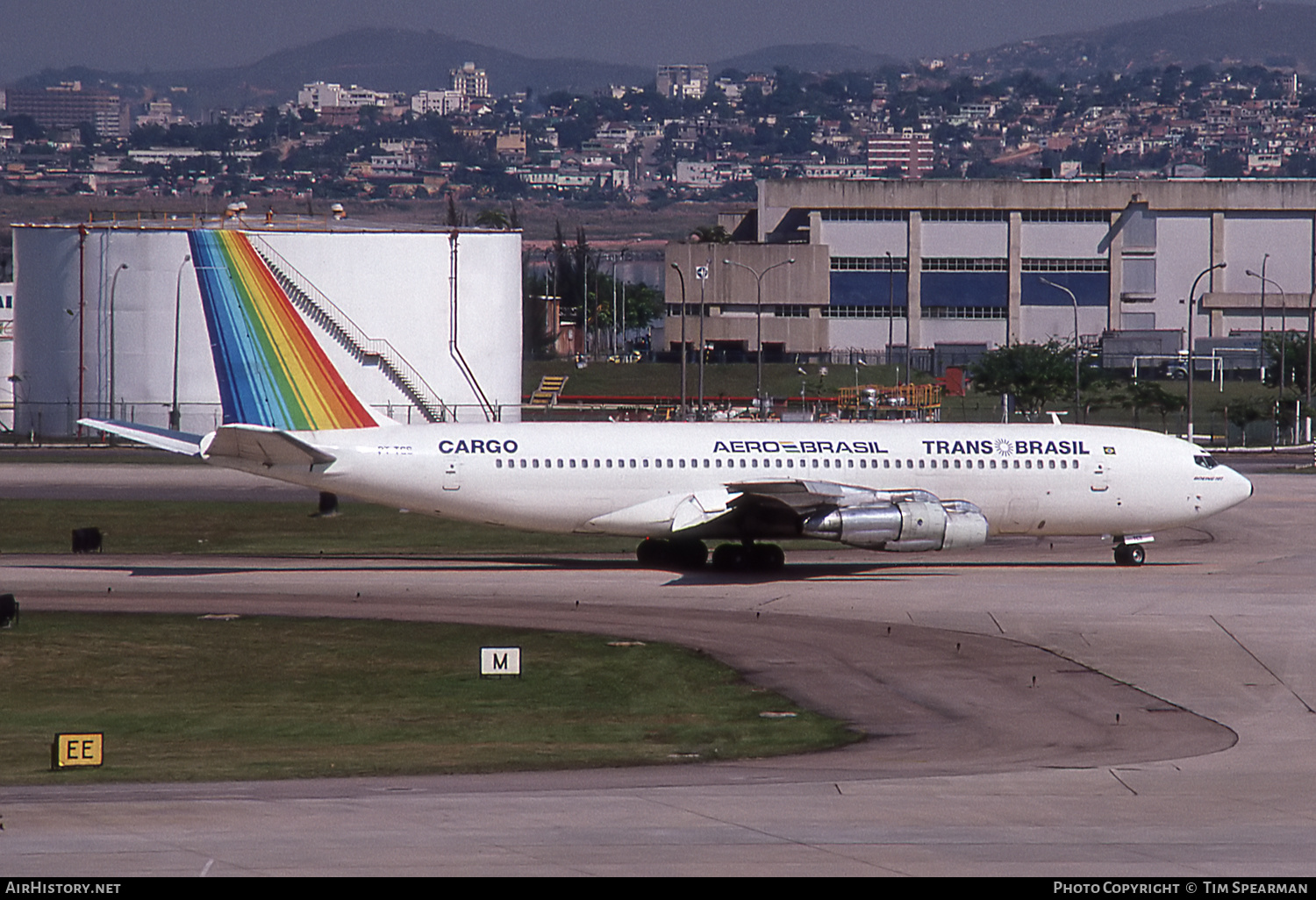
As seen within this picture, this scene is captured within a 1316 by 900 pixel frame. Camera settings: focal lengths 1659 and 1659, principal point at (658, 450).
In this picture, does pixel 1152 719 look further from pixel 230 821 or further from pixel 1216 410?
pixel 1216 410

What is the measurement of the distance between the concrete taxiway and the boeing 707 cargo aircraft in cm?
168

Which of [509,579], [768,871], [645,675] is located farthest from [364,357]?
[768,871]

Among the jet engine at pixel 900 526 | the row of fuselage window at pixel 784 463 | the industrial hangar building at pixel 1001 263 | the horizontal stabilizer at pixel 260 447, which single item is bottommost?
the jet engine at pixel 900 526

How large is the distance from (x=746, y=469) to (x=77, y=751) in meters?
26.0

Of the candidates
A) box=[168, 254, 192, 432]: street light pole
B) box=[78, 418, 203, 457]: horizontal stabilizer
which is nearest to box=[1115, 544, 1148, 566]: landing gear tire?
box=[78, 418, 203, 457]: horizontal stabilizer

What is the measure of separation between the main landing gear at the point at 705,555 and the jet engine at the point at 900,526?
1.83 meters

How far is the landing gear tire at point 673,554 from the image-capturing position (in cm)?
4812

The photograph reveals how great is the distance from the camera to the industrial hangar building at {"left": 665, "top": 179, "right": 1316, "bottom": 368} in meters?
162

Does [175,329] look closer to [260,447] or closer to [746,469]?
[260,447]

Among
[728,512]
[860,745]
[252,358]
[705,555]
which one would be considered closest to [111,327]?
[252,358]

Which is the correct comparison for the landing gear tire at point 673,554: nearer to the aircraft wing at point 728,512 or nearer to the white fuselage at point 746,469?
the white fuselage at point 746,469

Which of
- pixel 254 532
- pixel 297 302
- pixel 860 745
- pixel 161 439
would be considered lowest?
pixel 254 532

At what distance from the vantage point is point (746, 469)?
155 ft

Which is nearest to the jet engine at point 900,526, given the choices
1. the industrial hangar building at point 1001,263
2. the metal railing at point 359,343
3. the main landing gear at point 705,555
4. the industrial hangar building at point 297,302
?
the main landing gear at point 705,555
